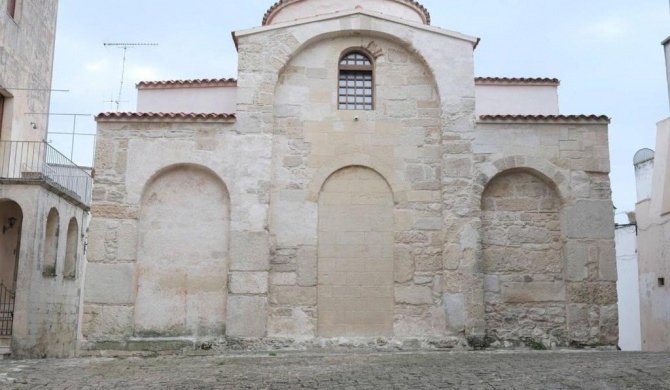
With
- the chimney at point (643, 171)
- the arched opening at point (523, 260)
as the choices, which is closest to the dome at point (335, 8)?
the arched opening at point (523, 260)

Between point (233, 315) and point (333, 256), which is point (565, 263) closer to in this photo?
point (333, 256)

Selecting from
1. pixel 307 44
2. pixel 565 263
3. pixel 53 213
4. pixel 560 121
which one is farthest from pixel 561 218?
pixel 53 213

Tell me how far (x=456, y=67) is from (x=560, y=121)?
1.94m

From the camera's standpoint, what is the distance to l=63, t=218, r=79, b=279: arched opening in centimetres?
1730

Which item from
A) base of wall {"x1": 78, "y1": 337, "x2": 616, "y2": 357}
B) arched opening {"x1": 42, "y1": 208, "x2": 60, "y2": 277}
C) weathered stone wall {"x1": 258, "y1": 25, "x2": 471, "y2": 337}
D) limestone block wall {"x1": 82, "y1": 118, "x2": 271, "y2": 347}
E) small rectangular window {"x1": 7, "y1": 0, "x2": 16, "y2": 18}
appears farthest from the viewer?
arched opening {"x1": 42, "y1": 208, "x2": 60, "y2": 277}

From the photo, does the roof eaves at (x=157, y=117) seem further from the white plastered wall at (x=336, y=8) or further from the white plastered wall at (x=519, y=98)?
the white plastered wall at (x=519, y=98)

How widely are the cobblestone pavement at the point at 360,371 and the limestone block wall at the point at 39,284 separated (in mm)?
4582

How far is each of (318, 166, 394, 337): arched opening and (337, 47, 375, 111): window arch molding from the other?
118 cm

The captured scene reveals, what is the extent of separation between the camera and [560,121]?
11.0 metres

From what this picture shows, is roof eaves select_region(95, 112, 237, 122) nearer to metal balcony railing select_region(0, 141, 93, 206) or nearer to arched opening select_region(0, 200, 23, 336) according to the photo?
metal balcony railing select_region(0, 141, 93, 206)

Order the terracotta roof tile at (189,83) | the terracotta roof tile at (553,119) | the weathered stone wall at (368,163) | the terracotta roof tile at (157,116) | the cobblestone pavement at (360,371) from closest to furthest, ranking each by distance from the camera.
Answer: the cobblestone pavement at (360,371) < the weathered stone wall at (368,163) < the terracotta roof tile at (157,116) < the terracotta roof tile at (553,119) < the terracotta roof tile at (189,83)

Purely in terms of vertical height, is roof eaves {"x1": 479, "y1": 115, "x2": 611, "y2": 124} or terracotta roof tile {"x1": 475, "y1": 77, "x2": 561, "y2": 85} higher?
terracotta roof tile {"x1": 475, "y1": 77, "x2": 561, "y2": 85}

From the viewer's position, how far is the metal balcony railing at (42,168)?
1464 cm

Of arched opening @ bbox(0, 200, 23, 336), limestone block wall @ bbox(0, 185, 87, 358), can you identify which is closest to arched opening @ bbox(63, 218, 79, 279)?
limestone block wall @ bbox(0, 185, 87, 358)
